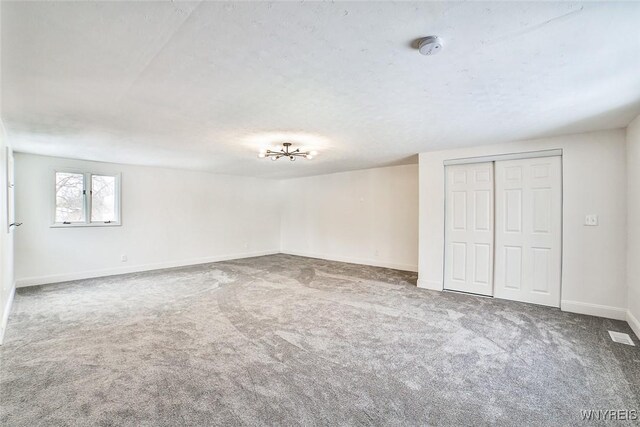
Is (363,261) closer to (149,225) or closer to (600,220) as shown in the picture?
(600,220)

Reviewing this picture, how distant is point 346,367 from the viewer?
235 cm

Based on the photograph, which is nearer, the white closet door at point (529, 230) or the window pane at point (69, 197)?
the white closet door at point (529, 230)

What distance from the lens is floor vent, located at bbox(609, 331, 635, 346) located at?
279 cm

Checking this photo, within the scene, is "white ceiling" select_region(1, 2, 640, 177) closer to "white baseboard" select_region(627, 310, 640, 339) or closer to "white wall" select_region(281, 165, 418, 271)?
"white baseboard" select_region(627, 310, 640, 339)

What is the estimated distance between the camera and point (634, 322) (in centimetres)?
304

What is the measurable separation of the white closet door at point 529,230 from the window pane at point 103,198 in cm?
680

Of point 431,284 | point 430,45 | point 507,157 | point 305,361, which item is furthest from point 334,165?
point 430,45

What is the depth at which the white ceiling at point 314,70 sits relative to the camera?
4.70ft

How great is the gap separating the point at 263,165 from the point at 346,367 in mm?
4525

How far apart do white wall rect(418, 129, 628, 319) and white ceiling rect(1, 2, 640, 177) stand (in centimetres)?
28

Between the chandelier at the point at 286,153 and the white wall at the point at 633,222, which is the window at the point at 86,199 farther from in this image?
the white wall at the point at 633,222

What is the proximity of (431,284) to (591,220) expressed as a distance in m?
2.18

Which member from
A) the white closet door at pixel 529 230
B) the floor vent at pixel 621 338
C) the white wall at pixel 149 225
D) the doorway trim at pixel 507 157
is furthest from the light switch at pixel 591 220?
the white wall at pixel 149 225

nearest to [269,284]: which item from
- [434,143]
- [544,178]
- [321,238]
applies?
[321,238]
